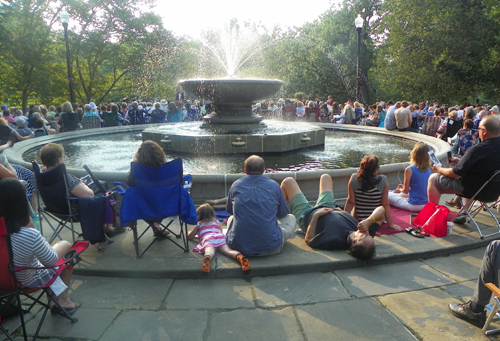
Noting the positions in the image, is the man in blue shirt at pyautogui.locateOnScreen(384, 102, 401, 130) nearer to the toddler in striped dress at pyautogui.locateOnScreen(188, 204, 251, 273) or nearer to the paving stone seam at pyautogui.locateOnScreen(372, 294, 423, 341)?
the toddler in striped dress at pyautogui.locateOnScreen(188, 204, 251, 273)

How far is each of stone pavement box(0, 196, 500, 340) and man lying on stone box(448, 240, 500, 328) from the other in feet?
0.29

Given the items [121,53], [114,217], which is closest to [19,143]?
[114,217]

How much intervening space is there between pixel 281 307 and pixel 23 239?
2.22 m

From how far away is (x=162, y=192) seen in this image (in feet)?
14.6

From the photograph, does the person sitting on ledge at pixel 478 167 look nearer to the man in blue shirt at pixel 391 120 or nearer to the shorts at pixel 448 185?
the shorts at pixel 448 185

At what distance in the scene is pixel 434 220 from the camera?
5.05 meters

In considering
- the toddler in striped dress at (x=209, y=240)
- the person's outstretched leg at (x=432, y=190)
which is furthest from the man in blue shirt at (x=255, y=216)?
the person's outstretched leg at (x=432, y=190)

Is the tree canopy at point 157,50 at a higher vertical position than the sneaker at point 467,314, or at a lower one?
higher

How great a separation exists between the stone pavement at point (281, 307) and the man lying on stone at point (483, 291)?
0.26 feet

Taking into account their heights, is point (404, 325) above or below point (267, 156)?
below

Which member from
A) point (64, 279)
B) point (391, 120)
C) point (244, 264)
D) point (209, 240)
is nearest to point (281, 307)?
point (244, 264)

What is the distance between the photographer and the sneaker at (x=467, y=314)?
3.17 metres

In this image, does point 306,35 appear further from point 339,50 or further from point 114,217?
point 114,217

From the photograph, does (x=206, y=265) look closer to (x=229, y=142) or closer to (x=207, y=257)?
(x=207, y=257)
